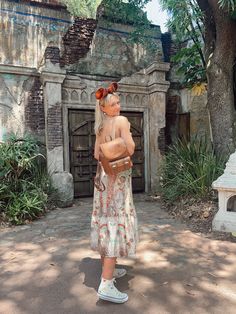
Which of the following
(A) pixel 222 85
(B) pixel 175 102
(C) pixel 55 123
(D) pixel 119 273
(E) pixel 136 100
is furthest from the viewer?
(B) pixel 175 102

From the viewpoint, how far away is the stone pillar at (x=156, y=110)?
22.6ft

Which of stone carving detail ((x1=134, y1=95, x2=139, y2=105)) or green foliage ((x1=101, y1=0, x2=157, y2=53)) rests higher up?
green foliage ((x1=101, y1=0, x2=157, y2=53))

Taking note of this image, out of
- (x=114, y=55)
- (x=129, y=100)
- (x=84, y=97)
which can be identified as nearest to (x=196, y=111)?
(x=129, y=100)

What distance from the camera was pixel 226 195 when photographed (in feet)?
12.3

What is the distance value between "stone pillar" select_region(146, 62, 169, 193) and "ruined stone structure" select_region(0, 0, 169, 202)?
24 millimetres

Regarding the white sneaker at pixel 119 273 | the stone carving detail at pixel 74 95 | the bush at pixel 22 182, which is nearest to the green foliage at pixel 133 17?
the stone carving detail at pixel 74 95

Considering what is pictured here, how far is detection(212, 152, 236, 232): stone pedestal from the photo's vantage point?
3686 mm

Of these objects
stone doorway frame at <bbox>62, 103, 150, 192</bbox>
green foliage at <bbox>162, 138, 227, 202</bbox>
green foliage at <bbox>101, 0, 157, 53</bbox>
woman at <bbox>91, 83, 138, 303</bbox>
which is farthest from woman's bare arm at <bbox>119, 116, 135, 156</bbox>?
green foliage at <bbox>101, 0, 157, 53</bbox>

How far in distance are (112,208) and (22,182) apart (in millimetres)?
3590

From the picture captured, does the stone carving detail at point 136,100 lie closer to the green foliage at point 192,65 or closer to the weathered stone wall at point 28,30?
the green foliage at point 192,65

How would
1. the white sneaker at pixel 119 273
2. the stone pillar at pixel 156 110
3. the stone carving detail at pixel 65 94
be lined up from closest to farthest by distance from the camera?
the white sneaker at pixel 119 273 → the stone carving detail at pixel 65 94 → the stone pillar at pixel 156 110

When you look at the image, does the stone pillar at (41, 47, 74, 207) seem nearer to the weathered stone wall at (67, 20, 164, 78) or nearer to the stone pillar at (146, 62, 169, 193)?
the weathered stone wall at (67, 20, 164, 78)

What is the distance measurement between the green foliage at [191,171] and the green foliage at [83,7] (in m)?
4.24

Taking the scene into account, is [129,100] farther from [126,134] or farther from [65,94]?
[126,134]
